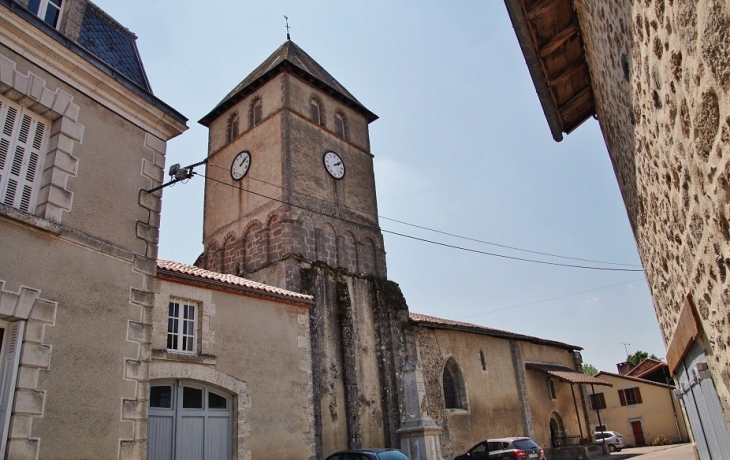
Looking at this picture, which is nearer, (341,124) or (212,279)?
(212,279)

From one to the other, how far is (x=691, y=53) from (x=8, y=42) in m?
6.92

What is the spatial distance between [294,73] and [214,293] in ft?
44.1

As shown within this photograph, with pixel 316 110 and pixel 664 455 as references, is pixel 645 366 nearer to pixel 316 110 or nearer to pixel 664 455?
pixel 664 455

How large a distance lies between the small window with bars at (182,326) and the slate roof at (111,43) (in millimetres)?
4643

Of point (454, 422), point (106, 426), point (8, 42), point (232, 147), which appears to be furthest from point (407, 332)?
point (8, 42)

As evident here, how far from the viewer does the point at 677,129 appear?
2725mm

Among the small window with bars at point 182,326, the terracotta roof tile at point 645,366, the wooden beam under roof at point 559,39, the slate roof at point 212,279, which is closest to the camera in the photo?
the wooden beam under roof at point 559,39

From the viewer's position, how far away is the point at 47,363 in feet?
18.8

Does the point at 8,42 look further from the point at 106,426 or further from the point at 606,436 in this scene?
the point at 606,436

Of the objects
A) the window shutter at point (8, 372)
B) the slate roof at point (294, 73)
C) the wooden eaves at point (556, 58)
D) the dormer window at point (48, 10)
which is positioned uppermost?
the slate roof at point (294, 73)

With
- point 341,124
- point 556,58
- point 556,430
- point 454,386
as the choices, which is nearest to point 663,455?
point 556,430

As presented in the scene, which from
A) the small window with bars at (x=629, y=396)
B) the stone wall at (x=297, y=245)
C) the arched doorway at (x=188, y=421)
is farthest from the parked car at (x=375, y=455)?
the small window with bars at (x=629, y=396)

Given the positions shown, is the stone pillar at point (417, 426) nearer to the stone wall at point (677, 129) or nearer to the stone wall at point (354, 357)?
the stone wall at point (354, 357)

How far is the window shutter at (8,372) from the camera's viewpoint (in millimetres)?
5250
